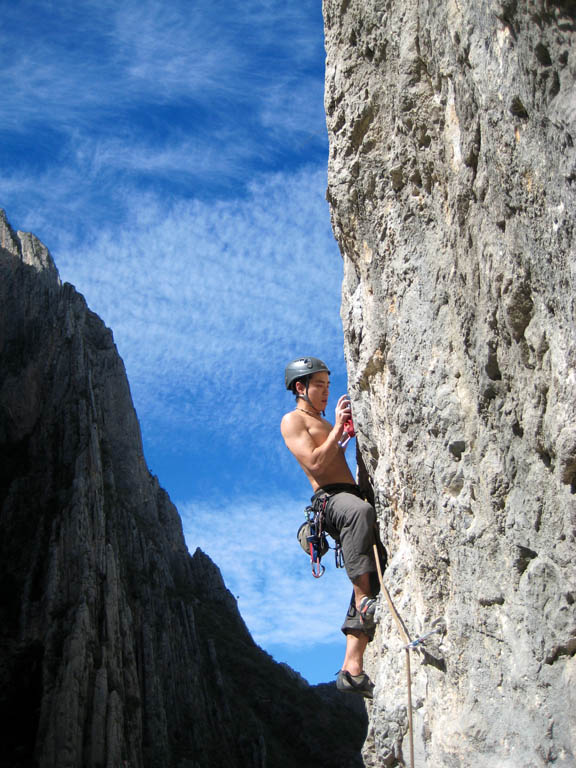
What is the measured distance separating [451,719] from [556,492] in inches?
58.8

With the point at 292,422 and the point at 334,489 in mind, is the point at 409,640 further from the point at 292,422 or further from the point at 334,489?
the point at 292,422

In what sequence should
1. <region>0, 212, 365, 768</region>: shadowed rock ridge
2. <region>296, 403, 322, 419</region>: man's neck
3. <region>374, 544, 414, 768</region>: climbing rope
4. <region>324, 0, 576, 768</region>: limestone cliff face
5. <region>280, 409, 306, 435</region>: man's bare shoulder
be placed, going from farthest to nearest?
1. <region>0, 212, 365, 768</region>: shadowed rock ridge
2. <region>296, 403, 322, 419</region>: man's neck
3. <region>280, 409, 306, 435</region>: man's bare shoulder
4. <region>374, 544, 414, 768</region>: climbing rope
5. <region>324, 0, 576, 768</region>: limestone cliff face

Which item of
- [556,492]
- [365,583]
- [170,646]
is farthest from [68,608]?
[556,492]

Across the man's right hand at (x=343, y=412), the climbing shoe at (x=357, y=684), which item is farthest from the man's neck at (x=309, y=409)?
the climbing shoe at (x=357, y=684)

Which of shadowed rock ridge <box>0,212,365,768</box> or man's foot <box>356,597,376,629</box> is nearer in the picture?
man's foot <box>356,597,376,629</box>

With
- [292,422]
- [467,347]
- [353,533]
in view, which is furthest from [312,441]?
[467,347]

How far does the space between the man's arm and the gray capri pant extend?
0.78ft

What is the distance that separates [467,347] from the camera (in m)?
4.10

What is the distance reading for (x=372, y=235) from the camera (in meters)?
5.30

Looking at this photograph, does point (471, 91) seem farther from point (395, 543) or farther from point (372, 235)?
point (395, 543)

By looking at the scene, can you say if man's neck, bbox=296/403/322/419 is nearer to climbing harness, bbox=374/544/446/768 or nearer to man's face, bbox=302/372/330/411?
man's face, bbox=302/372/330/411

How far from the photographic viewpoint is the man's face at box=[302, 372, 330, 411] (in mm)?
6465

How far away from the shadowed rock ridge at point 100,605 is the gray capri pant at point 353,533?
110 feet

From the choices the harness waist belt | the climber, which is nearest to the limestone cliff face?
the climber
